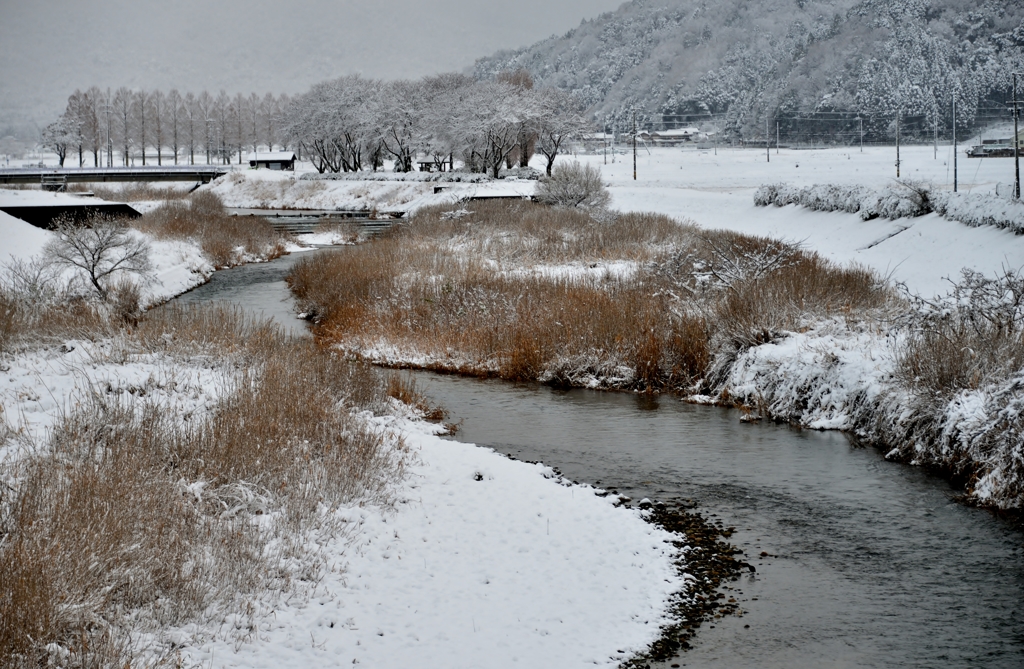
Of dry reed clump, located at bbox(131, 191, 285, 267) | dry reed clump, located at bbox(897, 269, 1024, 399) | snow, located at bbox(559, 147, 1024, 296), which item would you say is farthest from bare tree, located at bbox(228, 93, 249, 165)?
dry reed clump, located at bbox(897, 269, 1024, 399)

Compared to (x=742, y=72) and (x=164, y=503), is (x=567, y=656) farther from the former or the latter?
(x=742, y=72)

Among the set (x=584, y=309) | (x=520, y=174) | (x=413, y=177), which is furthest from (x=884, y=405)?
(x=413, y=177)

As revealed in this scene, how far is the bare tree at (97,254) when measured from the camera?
976 inches

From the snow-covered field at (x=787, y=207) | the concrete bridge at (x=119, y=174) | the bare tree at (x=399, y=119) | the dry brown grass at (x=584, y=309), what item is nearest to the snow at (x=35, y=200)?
the dry brown grass at (x=584, y=309)

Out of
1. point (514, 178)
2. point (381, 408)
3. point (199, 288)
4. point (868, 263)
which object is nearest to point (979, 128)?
point (514, 178)

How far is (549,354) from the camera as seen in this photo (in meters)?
19.2

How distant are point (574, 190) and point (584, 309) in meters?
30.3

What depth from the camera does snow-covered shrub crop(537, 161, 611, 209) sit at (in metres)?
49.2

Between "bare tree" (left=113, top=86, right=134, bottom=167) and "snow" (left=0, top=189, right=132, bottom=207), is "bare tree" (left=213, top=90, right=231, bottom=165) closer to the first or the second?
"bare tree" (left=113, top=86, right=134, bottom=167)

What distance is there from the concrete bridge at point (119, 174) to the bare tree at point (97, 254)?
7295 cm

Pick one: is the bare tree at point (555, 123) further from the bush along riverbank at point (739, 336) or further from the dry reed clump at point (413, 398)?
the dry reed clump at point (413, 398)

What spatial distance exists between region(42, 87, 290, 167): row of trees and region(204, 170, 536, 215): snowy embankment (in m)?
48.4

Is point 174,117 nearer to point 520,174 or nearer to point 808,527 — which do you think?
point 520,174

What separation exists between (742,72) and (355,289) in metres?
185
